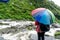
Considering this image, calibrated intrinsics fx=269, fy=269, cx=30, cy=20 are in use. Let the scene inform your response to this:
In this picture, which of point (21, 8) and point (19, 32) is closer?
point (19, 32)

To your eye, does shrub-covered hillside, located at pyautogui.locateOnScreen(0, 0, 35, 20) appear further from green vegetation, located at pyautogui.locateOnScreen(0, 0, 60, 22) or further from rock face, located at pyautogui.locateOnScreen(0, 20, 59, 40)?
rock face, located at pyautogui.locateOnScreen(0, 20, 59, 40)

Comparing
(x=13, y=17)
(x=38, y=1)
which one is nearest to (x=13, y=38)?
(x=13, y=17)

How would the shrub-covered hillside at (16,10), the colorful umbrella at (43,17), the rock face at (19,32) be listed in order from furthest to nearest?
1. the shrub-covered hillside at (16,10)
2. the rock face at (19,32)
3. the colorful umbrella at (43,17)

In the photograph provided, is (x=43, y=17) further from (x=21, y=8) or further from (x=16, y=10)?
(x=21, y=8)

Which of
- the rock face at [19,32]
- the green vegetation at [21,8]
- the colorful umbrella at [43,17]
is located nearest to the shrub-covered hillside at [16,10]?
the green vegetation at [21,8]

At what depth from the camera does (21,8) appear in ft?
48.9

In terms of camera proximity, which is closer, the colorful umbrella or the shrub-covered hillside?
the colorful umbrella

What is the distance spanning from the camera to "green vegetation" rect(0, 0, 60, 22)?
1398 centimetres

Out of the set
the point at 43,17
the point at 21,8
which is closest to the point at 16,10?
the point at 21,8

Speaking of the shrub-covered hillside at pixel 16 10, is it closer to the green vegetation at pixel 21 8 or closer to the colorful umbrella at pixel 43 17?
the green vegetation at pixel 21 8

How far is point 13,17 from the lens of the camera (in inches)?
545

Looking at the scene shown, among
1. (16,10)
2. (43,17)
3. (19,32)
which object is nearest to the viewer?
(43,17)

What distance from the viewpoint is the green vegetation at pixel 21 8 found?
13977mm

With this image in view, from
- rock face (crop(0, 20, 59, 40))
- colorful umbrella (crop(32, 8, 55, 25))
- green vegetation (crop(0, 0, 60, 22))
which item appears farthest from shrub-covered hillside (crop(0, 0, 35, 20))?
colorful umbrella (crop(32, 8, 55, 25))
